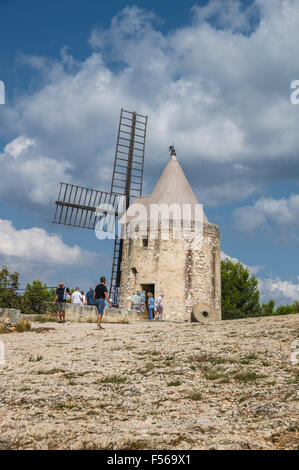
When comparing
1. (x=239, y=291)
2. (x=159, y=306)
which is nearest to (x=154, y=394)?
(x=159, y=306)

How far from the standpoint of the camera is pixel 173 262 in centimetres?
1877

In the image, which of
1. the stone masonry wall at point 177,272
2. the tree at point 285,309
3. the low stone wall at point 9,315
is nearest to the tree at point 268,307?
the tree at point 285,309

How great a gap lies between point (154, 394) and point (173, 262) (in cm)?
1388

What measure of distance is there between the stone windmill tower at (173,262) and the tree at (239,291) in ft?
29.3

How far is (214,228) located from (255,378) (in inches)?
592

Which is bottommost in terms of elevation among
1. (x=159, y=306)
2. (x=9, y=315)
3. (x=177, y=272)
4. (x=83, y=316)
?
(x=9, y=315)

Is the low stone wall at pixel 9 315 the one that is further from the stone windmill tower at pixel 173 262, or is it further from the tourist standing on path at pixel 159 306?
the stone windmill tower at pixel 173 262

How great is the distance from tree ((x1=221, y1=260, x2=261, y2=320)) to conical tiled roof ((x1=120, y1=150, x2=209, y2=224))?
363 inches

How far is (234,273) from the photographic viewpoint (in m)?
29.2

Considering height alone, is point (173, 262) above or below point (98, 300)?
above

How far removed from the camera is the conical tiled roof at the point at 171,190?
20.9 m

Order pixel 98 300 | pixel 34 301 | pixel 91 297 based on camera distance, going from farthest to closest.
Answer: pixel 34 301, pixel 91 297, pixel 98 300

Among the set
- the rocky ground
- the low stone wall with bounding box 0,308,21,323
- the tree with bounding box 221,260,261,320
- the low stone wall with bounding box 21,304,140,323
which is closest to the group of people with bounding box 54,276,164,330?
the low stone wall with bounding box 21,304,140,323

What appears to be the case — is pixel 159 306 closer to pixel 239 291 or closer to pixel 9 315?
pixel 9 315
